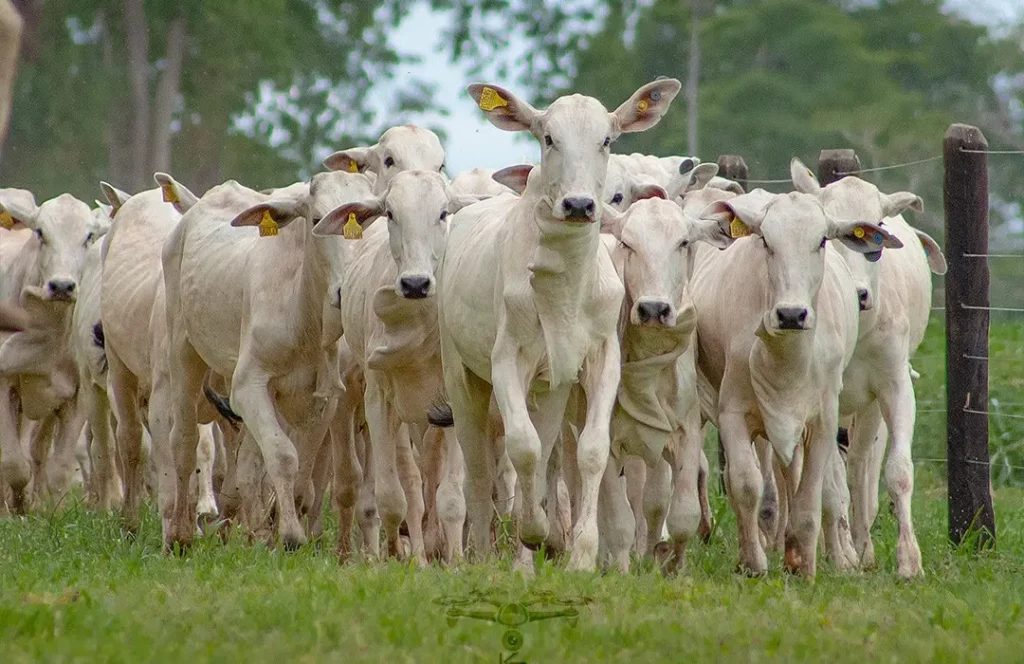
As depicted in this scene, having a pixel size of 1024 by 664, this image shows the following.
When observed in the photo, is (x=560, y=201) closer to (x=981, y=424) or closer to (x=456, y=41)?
(x=981, y=424)

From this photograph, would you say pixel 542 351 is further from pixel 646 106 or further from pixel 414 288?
pixel 646 106

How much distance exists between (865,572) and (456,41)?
33.5 m

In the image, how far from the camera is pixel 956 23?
43281mm

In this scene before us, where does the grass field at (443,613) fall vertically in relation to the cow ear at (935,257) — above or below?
below

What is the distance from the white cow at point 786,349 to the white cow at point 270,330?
216cm

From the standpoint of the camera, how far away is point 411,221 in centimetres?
995

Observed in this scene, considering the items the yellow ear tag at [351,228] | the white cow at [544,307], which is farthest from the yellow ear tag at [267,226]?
the white cow at [544,307]

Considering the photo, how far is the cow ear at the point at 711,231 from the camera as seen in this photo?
33.0ft

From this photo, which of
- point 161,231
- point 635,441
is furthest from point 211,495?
point 635,441

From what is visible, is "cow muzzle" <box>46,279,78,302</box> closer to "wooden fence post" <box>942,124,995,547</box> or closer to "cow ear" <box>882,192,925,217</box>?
"cow ear" <box>882,192,925,217</box>

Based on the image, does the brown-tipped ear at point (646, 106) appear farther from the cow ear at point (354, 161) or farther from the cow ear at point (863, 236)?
the cow ear at point (354, 161)

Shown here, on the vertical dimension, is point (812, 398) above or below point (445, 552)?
above

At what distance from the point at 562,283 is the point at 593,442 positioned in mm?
738

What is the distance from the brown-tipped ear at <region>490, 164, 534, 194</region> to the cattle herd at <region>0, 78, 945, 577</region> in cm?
2
